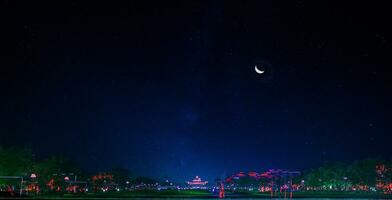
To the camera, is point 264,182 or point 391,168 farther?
point 264,182

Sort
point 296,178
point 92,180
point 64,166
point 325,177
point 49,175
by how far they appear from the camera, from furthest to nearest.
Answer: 1. point 296,178
2. point 92,180
3. point 325,177
4. point 64,166
5. point 49,175

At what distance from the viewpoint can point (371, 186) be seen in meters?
123

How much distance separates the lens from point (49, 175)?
4040 inches

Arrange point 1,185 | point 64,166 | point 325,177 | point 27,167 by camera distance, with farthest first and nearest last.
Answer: point 325,177 < point 64,166 < point 27,167 < point 1,185

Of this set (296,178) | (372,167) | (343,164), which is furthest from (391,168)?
(296,178)

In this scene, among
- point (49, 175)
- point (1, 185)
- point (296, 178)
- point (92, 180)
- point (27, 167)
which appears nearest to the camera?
point (1, 185)

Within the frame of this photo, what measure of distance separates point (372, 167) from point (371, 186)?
473 centimetres

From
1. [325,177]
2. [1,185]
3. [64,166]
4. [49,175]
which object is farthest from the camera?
[325,177]

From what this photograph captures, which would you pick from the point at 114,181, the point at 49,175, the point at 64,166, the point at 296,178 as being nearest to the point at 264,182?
the point at 296,178

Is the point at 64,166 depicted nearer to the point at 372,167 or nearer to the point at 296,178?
the point at 372,167

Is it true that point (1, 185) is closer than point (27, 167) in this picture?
Yes

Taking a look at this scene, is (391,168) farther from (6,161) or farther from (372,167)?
(6,161)

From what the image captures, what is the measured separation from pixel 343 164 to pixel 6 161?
9204 cm

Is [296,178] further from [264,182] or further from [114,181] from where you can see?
[114,181]
